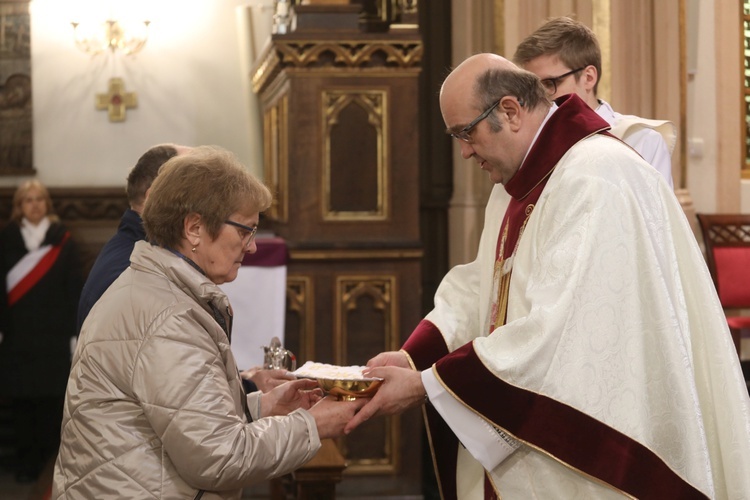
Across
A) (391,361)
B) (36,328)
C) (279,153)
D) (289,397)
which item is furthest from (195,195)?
(36,328)

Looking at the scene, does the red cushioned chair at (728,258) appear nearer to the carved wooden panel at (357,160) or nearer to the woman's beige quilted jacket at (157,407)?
the carved wooden panel at (357,160)

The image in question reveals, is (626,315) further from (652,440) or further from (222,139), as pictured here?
(222,139)

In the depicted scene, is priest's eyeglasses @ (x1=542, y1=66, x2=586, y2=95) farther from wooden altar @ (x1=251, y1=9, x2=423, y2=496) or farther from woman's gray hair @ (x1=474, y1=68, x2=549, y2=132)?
wooden altar @ (x1=251, y1=9, x2=423, y2=496)

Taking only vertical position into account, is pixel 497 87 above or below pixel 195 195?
above

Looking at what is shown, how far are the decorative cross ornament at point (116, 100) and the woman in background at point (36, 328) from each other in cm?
223

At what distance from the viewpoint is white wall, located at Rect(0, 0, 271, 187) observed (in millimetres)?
9508

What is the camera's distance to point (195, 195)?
96.6 inches

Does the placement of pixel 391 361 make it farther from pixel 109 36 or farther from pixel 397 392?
pixel 109 36

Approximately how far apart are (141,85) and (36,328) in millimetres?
3137

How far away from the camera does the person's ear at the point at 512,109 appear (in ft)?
9.59

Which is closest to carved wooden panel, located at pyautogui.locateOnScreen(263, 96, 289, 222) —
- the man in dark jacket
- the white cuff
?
the man in dark jacket

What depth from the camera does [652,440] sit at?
8.79ft

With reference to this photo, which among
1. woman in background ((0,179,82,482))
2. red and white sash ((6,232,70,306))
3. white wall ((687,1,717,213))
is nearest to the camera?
woman in background ((0,179,82,482))

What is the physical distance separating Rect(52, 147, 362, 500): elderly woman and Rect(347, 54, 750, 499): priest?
0.50 meters
